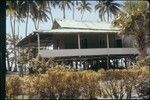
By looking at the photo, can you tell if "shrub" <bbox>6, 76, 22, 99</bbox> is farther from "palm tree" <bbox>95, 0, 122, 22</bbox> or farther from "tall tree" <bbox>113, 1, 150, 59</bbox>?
"palm tree" <bbox>95, 0, 122, 22</bbox>

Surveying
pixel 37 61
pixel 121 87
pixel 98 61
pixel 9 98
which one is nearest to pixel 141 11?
pixel 37 61

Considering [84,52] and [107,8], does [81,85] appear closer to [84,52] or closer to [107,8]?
[84,52]

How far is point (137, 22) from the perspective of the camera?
122 feet

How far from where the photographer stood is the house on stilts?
42.2 meters

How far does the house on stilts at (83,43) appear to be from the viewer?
4216cm

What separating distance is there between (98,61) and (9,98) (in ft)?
113

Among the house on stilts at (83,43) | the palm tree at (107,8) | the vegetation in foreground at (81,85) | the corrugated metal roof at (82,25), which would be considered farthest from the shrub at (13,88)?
the palm tree at (107,8)

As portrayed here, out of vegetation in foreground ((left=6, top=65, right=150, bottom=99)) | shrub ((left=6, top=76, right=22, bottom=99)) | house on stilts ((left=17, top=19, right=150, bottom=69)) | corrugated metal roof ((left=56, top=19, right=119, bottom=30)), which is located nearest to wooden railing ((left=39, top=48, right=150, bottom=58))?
house on stilts ((left=17, top=19, right=150, bottom=69))

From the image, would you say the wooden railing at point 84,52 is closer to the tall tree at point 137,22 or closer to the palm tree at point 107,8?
the tall tree at point 137,22

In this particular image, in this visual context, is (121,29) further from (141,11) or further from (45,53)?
(45,53)

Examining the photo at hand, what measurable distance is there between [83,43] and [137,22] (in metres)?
11.7

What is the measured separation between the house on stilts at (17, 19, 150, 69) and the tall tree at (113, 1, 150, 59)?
19.5 feet

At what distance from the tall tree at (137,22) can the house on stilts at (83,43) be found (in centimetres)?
593

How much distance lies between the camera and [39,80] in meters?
17.0
